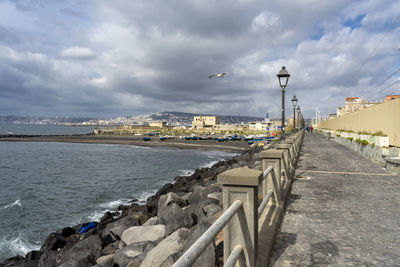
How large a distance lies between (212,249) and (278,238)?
163cm

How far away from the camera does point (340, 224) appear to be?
18.0 ft

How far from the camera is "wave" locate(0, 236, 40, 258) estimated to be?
36.3ft

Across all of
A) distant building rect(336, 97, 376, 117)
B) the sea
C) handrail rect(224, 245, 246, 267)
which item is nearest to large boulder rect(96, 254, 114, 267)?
handrail rect(224, 245, 246, 267)

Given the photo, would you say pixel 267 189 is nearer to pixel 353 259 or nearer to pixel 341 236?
pixel 341 236

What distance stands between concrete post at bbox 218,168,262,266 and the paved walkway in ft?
3.70

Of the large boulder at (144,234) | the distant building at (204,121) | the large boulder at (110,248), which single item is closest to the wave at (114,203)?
the large boulder at (110,248)

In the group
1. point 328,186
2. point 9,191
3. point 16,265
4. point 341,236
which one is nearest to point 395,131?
point 328,186

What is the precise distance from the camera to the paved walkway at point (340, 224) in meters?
4.12

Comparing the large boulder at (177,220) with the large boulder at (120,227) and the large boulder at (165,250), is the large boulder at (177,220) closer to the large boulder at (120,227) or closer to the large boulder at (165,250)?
the large boulder at (165,250)

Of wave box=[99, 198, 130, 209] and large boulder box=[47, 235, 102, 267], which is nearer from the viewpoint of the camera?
large boulder box=[47, 235, 102, 267]

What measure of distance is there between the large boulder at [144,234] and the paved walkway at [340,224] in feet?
11.3

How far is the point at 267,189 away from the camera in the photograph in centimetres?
582

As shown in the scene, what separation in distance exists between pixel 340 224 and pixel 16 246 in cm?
1319

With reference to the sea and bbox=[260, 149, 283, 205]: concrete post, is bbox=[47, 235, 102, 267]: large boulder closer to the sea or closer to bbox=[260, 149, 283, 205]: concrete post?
the sea
